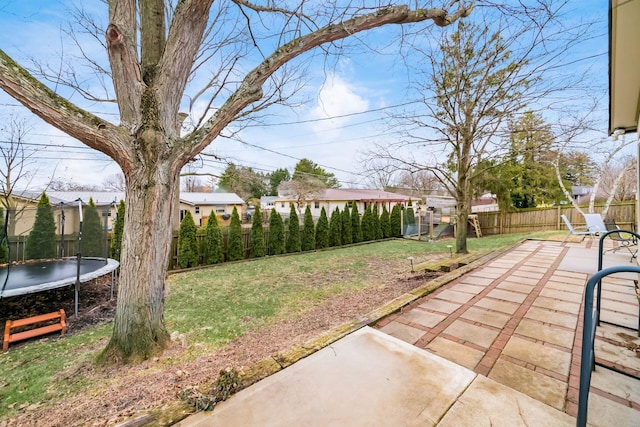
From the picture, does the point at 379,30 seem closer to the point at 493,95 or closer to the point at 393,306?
the point at 393,306

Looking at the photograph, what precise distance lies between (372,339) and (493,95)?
7331 mm

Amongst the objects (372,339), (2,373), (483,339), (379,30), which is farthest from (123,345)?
(379,30)

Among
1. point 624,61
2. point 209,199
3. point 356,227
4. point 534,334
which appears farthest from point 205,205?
point 624,61

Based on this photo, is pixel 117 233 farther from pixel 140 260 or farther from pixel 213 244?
pixel 140 260

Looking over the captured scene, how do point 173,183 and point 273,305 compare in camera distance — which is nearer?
point 173,183

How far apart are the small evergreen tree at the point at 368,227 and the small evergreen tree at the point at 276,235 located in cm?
473

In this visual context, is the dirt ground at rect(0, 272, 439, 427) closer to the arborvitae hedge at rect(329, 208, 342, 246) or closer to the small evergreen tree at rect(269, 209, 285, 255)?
the small evergreen tree at rect(269, 209, 285, 255)

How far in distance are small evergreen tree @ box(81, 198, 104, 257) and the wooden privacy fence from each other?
16981mm

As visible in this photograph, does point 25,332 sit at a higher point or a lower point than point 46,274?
lower

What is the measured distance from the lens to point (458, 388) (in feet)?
5.90

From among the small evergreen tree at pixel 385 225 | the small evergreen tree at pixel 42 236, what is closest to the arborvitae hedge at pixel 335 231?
the small evergreen tree at pixel 385 225

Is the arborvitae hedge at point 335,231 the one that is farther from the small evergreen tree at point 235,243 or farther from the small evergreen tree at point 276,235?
the small evergreen tree at point 235,243

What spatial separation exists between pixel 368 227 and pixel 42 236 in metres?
11.4

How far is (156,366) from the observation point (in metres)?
2.48
